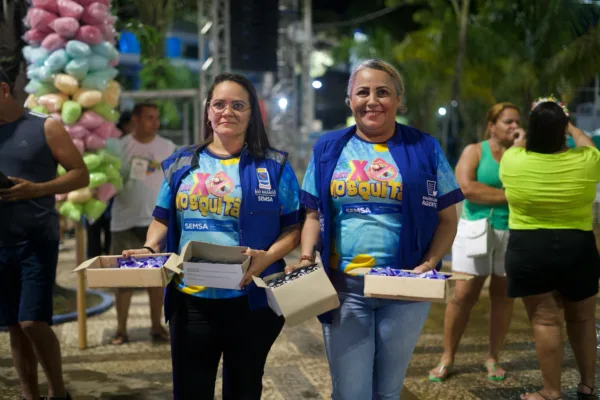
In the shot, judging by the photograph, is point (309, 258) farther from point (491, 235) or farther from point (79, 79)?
point (79, 79)

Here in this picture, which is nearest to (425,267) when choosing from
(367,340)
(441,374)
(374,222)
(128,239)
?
(374,222)

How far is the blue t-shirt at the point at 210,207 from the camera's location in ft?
9.41

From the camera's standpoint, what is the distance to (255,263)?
2738 millimetres

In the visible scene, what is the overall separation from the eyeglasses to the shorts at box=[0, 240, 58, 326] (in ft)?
5.09

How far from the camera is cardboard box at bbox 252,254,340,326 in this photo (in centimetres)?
246

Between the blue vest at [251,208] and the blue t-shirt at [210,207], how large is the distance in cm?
3

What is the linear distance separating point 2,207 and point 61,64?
5.84 ft

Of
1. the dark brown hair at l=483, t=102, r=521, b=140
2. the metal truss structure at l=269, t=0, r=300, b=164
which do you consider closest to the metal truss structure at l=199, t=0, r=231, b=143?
the metal truss structure at l=269, t=0, r=300, b=164

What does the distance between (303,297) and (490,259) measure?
2593mm

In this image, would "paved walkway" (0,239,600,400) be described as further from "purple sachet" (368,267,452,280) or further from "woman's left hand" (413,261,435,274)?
"purple sachet" (368,267,452,280)

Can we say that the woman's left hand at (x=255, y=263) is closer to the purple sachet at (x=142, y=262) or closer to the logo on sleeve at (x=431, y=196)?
the purple sachet at (x=142, y=262)

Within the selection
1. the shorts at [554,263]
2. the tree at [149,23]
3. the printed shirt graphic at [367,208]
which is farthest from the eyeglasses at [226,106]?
the tree at [149,23]

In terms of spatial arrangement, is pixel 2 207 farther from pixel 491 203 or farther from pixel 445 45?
pixel 445 45

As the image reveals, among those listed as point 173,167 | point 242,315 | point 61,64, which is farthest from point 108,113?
point 242,315
